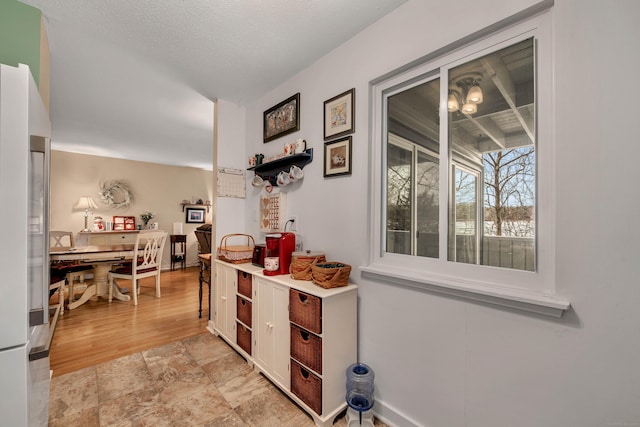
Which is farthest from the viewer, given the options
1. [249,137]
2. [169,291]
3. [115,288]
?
[169,291]

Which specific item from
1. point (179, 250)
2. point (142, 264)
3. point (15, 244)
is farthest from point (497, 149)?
point (179, 250)

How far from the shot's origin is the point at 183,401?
5.70ft

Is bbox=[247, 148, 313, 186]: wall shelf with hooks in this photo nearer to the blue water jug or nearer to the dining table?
the blue water jug

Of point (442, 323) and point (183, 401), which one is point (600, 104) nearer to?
point (442, 323)

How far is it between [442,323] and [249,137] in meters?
2.57

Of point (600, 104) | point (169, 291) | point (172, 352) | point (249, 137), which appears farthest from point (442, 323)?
point (169, 291)

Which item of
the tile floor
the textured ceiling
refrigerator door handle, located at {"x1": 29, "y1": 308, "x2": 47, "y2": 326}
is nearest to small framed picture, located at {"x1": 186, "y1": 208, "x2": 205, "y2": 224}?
the textured ceiling

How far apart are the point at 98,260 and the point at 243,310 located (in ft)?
9.60

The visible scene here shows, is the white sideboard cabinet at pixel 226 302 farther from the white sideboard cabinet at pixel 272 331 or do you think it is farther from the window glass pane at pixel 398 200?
the window glass pane at pixel 398 200

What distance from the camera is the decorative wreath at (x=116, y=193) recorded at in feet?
17.6

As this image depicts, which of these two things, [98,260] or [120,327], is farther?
[98,260]

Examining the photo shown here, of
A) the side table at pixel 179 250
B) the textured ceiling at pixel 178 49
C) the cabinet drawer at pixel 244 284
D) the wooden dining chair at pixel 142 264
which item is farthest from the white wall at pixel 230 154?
the side table at pixel 179 250

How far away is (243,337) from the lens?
7.32 feet

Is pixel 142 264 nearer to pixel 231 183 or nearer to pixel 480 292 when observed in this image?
pixel 231 183
